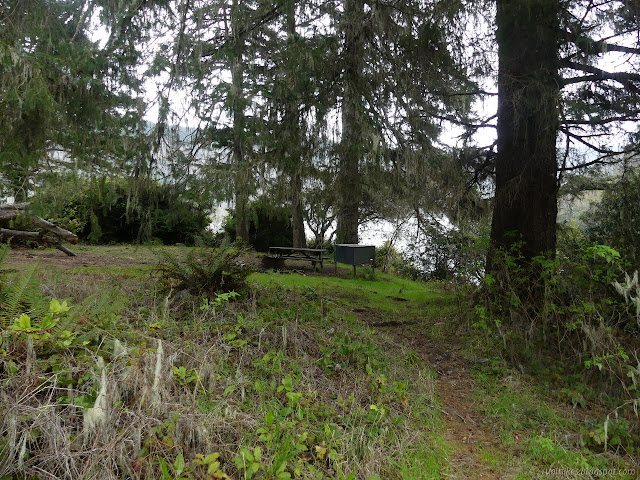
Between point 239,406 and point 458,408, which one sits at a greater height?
point 239,406

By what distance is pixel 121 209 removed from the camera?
14.7 metres

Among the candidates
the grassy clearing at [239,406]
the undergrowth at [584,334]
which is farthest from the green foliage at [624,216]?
the grassy clearing at [239,406]

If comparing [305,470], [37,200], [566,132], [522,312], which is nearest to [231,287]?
[305,470]

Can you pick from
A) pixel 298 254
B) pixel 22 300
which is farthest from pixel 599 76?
pixel 298 254

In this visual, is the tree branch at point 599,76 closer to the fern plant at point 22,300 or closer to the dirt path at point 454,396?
the dirt path at point 454,396

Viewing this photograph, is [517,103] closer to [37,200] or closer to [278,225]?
[37,200]

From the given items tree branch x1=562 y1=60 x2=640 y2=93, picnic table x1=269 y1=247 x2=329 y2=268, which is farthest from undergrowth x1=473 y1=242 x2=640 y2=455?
picnic table x1=269 y1=247 x2=329 y2=268

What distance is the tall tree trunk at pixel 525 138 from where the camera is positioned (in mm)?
5262

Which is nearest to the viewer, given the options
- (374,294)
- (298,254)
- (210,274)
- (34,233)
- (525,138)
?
(210,274)

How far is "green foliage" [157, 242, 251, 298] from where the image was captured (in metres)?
4.72

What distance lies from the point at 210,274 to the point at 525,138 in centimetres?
467

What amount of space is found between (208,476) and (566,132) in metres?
6.18

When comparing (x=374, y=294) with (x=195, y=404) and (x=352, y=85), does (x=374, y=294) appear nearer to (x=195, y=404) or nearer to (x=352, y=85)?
(x=352, y=85)

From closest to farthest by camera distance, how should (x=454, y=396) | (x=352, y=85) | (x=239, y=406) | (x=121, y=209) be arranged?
(x=239, y=406)
(x=454, y=396)
(x=352, y=85)
(x=121, y=209)
